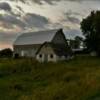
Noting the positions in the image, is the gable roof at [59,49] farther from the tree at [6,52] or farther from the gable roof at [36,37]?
the tree at [6,52]

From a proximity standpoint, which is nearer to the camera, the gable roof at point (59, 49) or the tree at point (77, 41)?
the gable roof at point (59, 49)

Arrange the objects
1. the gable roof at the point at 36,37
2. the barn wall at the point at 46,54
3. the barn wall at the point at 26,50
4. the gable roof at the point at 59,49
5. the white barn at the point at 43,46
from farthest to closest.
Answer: the barn wall at the point at 26,50, the gable roof at the point at 36,37, the white barn at the point at 43,46, the barn wall at the point at 46,54, the gable roof at the point at 59,49

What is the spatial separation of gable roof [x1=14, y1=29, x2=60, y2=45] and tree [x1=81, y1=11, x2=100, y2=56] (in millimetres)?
9520

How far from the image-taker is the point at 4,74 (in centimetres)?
3847

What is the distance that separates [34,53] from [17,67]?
38969 millimetres

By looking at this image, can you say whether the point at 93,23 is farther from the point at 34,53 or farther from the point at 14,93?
the point at 14,93

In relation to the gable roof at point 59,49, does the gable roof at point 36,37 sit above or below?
above

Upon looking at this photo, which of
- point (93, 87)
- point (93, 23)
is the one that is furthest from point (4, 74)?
point (93, 23)

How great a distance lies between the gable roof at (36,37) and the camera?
3145 inches

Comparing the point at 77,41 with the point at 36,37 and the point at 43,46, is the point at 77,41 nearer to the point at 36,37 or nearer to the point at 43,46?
the point at 36,37

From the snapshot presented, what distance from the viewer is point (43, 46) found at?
7581 centimetres

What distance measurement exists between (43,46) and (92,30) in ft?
49.7

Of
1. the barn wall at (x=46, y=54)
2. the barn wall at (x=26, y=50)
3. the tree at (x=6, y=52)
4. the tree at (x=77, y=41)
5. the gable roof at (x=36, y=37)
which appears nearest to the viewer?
the barn wall at (x=46, y=54)

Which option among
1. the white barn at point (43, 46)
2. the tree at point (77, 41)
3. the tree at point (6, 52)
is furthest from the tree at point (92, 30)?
the tree at point (77, 41)
